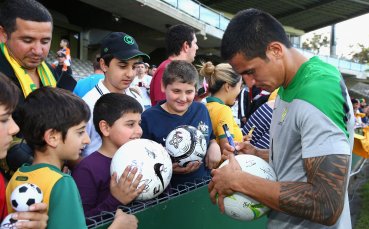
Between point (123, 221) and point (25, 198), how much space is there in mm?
611

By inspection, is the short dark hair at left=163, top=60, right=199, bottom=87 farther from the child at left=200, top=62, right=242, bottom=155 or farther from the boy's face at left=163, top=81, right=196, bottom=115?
the child at left=200, top=62, right=242, bottom=155

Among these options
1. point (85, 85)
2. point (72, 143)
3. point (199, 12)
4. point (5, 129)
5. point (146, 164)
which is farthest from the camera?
point (199, 12)

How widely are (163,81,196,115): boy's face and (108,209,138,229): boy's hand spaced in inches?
54.5

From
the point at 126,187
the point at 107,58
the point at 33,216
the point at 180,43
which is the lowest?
the point at 126,187

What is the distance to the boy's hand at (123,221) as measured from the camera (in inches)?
81.9

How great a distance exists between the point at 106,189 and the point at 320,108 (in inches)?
57.0

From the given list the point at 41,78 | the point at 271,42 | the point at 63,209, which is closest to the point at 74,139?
the point at 63,209

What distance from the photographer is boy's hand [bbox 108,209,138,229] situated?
208cm

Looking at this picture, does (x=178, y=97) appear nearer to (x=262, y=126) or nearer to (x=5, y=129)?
(x=262, y=126)

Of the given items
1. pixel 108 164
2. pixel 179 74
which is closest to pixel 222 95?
pixel 179 74

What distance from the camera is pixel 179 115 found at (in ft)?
11.3

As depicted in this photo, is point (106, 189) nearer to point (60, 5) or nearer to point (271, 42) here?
point (271, 42)

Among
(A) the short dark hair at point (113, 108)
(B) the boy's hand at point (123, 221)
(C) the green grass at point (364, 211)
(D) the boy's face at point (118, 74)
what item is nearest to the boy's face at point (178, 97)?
(D) the boy's face at point (118, 74)

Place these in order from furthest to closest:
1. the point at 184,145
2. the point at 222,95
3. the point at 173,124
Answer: the point at 222,95 → the point at 173,124 → the point at 184,145
